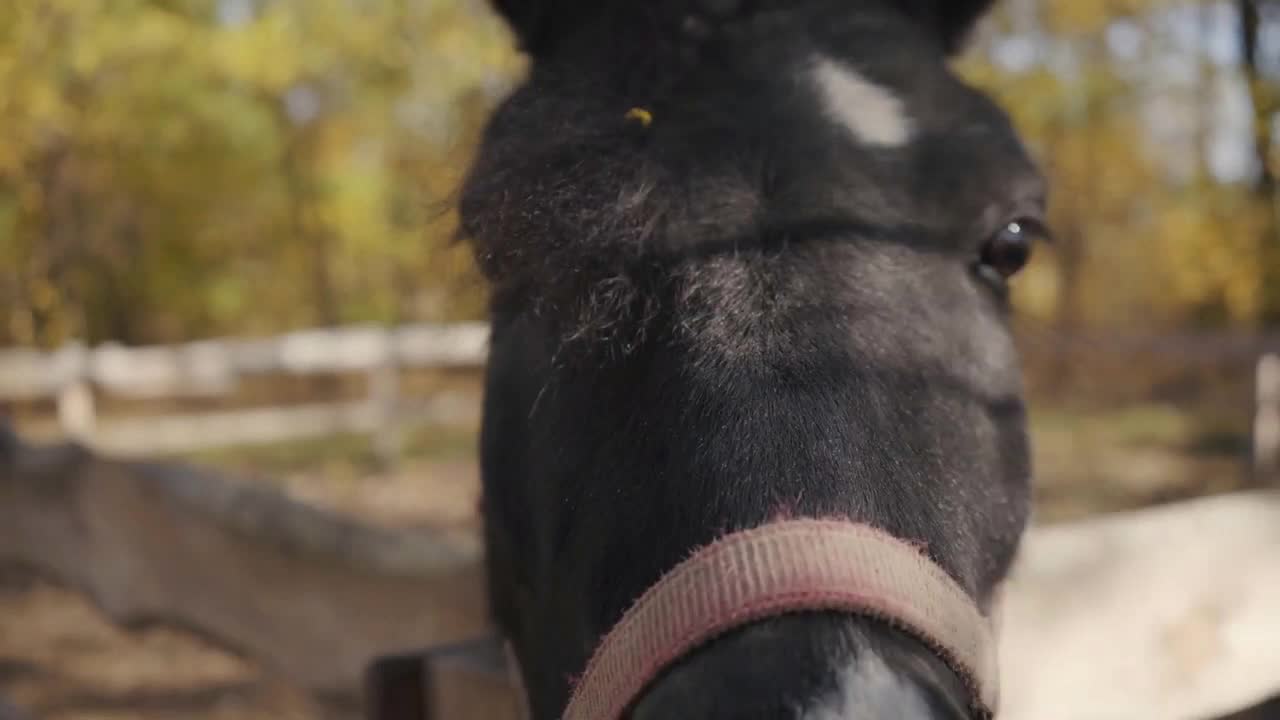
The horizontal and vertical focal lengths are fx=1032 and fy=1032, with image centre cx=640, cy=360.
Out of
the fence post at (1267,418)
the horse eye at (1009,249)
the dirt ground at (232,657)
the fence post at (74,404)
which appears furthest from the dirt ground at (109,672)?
the fence post at (1267,418)

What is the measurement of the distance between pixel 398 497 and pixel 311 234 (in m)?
7.68

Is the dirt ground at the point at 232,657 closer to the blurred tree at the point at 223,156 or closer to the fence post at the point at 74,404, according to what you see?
the fence post at the point at 74,404

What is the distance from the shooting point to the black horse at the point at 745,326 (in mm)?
1142

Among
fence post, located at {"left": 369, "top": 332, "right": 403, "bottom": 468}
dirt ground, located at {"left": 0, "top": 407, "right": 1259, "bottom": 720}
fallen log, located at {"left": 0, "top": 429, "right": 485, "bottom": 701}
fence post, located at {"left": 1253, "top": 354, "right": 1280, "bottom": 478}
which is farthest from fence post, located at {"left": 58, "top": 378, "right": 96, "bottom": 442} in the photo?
fence post, located at {"left": 1253, "top": 354, "right": 1280, "bottom": 478}

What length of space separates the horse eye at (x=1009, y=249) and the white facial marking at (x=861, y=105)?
23 cm

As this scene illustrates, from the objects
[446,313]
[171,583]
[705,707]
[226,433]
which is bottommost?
[226,433]

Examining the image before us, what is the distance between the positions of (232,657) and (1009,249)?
13.0 feet

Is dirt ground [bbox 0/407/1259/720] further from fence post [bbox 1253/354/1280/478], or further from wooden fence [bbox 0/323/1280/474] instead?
wooden fence [bbox 0/323/1280/474]

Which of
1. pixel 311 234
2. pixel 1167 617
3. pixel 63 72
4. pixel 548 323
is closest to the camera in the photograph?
pixel 548 323

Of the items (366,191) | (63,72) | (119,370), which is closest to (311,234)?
(366,191)

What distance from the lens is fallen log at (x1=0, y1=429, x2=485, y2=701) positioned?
253 centimetres

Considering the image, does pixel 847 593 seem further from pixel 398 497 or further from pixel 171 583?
pixel 398 497

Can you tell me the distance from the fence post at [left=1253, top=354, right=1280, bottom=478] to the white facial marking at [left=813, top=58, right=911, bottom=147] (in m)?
7.98

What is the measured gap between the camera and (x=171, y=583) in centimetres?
340
